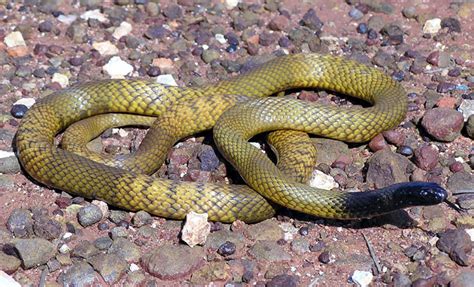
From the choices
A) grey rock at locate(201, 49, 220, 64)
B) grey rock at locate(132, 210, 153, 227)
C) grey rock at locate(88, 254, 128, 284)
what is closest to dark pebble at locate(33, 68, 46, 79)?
grey rock at locate(201, 49, 220, 64)

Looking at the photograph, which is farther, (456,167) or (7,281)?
(456,167)

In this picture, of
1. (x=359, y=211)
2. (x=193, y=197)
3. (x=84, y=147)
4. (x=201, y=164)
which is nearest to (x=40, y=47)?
(x=84, y=147)

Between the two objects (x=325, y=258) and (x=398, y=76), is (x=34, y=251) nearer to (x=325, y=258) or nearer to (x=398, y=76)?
(x=325, y=258)

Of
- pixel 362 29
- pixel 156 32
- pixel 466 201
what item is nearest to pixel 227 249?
pixel 466 201

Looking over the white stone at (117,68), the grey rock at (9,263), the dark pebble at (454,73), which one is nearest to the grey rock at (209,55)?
the white stone at (117,68)

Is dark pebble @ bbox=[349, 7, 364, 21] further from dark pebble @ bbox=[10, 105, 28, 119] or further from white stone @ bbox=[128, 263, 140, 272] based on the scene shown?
white stone @ bbox=[128, 263, 140, 272]

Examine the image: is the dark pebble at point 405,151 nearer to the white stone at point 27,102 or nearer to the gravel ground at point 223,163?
the gravel ground at point 223,163

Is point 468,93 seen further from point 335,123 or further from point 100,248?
point 100,248
